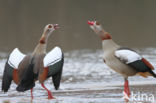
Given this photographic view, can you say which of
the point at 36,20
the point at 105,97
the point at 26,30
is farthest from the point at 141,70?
the point at 36,20

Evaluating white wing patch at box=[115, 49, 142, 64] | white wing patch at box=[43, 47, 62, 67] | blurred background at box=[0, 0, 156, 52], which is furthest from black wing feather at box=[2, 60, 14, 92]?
blurred background at box=[0, 0, 156, 52]

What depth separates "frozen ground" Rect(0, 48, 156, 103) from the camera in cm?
945

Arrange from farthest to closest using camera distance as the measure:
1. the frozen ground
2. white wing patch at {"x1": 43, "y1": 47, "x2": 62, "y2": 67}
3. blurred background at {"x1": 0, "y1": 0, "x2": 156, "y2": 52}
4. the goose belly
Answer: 1. blurred background at {"x1": 0, "y1": 0, "x2": 156, "y2": 52}
2. the goose belly
3. the frozen ground
4. white wing patch at {"x1": 43, "y1": 47, "x2": 62, "y2": 67}

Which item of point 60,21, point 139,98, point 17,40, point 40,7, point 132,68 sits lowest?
point 139,98

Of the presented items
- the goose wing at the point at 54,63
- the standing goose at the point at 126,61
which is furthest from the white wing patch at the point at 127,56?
the goose wing at the point at 54,63

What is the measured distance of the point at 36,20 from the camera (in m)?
23.9

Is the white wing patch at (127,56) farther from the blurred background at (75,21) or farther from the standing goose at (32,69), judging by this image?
the blurred background at (75,21)

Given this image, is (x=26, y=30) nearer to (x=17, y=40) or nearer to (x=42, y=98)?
(x=17, y=40)

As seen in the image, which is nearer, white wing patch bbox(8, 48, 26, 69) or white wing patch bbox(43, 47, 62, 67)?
white wing patch bbox(43, 47, 62, 67)

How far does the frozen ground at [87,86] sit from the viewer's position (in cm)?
945

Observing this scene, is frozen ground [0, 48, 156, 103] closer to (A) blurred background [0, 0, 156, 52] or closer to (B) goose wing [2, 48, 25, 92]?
(B) goose wing [2, 48, 25, 92]

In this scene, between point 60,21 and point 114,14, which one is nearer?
point 60,21

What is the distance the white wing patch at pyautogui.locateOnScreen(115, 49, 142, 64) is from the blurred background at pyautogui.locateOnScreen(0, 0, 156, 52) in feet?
24.6

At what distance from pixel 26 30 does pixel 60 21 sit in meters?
2.01
